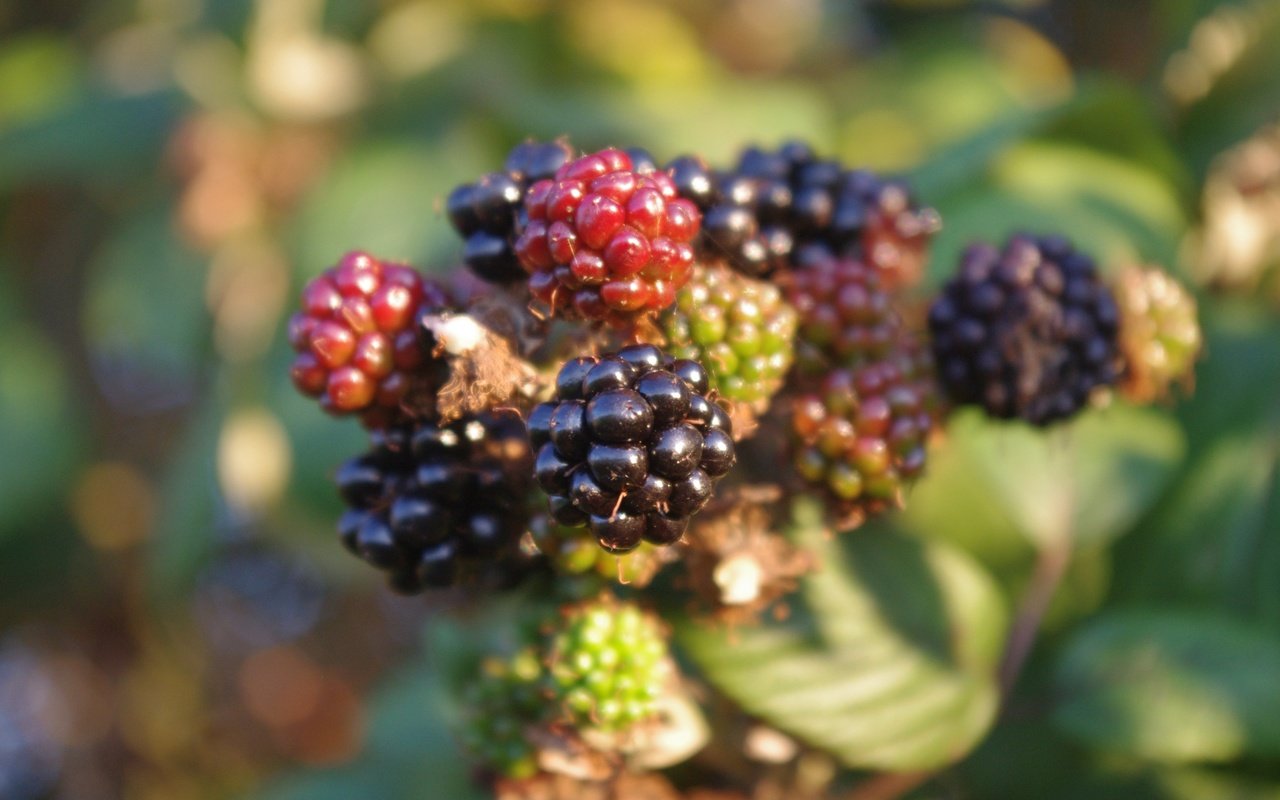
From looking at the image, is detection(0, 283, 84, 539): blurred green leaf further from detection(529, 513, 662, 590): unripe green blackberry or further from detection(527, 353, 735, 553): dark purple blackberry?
detection(527, 353, 735, 553): dark purple blackberry

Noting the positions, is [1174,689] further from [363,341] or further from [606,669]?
[363,341]

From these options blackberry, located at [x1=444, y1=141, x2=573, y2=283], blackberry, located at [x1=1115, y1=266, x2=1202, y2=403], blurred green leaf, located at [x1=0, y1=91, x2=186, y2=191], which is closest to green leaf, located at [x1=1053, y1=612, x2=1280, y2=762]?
blackberry, located at [x1=1115, y1=266, x2=1202, y2=403]

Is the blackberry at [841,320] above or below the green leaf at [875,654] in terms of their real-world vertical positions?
above

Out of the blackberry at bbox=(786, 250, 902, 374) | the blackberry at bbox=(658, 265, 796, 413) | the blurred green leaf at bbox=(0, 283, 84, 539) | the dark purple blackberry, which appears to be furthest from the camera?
the blurred green leaf at bbox=(0, 283, 84, 539)

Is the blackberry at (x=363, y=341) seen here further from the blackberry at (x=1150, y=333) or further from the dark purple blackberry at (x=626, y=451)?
the blackberry at (x=1150, y=333)

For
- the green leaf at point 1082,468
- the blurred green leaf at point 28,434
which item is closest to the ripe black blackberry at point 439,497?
the green leaf at point 1082,468

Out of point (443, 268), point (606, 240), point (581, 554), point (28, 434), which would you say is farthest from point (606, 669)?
point (28, 434)
